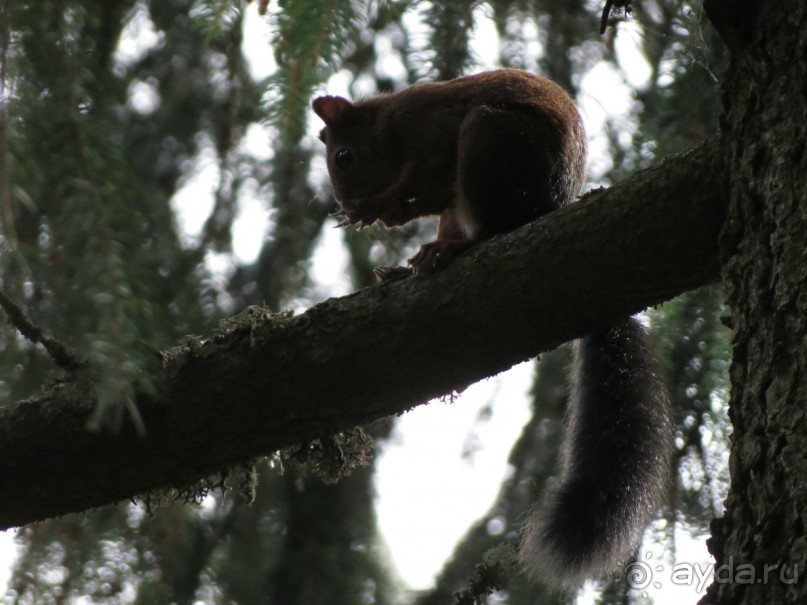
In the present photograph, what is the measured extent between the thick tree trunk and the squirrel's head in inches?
50.9

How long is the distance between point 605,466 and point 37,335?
1005mm

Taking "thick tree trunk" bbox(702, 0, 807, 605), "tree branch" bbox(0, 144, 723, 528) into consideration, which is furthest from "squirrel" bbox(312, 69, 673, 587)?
"thick tree trunk" bbox(702, 0, 807, 605)

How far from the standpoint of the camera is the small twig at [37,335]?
3.66 ft

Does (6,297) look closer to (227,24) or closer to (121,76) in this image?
(227,24)

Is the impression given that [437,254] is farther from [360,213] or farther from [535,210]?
[360,213]

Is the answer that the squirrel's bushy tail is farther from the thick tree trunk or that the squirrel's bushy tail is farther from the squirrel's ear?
the squirrel's ear

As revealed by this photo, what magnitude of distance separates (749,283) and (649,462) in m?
0.62

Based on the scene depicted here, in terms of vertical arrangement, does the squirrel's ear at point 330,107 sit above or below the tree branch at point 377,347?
above

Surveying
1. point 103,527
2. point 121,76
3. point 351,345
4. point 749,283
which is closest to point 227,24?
point 351,345

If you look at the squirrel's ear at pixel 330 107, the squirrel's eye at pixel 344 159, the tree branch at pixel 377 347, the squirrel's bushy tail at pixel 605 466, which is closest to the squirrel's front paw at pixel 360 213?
the squirrel's eye at pixel 344 159

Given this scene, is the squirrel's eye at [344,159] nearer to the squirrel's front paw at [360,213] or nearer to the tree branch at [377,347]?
the squirrel's front paw at [360,213]

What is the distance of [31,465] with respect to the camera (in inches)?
61.4

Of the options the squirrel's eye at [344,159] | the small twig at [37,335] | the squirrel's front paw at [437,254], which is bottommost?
the small twig at [37,335]

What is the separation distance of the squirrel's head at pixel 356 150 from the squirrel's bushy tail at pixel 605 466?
81 centimetres
